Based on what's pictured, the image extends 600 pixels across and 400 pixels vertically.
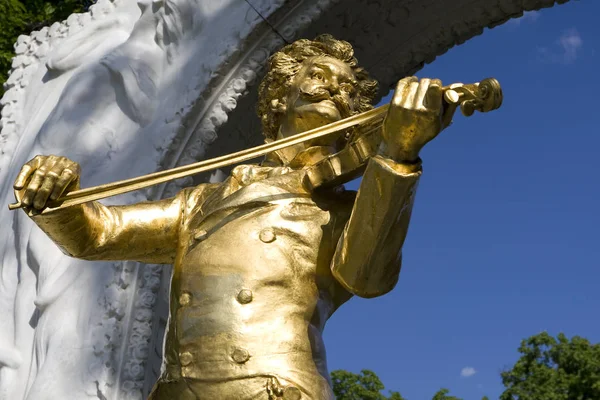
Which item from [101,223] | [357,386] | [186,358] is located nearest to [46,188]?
[101,223]

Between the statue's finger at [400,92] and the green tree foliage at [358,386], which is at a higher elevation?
the statue's finger at [400,92]

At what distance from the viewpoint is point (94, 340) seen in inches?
165

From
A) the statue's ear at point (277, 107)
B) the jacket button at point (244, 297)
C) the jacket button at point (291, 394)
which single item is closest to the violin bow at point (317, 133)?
the jacket button at point (244, 297)

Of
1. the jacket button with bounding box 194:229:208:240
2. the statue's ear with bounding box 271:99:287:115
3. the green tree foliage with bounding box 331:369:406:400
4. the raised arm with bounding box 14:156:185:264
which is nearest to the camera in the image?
the raised arm with bounding box 14:156:185:264

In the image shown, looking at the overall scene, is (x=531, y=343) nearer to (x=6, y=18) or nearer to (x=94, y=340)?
(x=6, y=18)

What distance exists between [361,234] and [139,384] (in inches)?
55.0

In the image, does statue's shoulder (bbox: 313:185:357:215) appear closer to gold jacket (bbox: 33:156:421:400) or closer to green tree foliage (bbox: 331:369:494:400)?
gold jacket (bbox: 33:156:421:400)

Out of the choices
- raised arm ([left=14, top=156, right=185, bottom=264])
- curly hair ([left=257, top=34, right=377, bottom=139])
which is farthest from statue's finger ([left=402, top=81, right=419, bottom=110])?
raised arm ([left=14, top=156, right=185, bottom=264])

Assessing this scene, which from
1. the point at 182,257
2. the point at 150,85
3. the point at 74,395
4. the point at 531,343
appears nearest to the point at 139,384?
the point at 74,395

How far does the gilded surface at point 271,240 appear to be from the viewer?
2891mm

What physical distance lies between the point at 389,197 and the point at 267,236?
15.5 inches

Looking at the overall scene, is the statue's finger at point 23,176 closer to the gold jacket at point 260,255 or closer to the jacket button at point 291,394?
the gold jacket at point 260,255

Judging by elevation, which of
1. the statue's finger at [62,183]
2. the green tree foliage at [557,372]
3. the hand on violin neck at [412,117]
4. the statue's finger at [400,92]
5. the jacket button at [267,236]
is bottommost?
the green tree foliage at [557,372]

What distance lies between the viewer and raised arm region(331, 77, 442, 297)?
2816 millimetres
